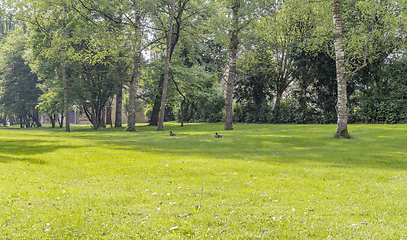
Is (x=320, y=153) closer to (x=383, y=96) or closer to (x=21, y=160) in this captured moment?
(x=21, y=160)

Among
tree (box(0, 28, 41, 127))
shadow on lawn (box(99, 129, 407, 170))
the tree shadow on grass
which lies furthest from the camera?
tree (box(0, 28, 41, 127))

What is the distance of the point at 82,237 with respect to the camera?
12.7ft

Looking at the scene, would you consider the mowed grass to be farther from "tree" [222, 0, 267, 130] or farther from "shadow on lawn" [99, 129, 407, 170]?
"tree" [222, 0, 267, 130]

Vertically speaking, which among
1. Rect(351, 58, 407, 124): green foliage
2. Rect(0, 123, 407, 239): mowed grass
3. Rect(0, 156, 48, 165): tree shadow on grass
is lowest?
Rect(0, 123, 407, 239): mowed grass

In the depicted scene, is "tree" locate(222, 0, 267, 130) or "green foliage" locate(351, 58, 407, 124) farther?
"green foliage" locate(351, 58, 407, 124)

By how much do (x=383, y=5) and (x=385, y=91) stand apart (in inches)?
268

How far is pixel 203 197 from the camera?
5.64m

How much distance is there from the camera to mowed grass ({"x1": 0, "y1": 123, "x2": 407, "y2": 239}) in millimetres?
4113

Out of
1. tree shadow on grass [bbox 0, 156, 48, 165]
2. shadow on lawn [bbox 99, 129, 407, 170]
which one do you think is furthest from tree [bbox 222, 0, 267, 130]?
tree shadow on grass [bbox 0, 156, 48, 165]

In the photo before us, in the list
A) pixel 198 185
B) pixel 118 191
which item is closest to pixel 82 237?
pixel 118 191

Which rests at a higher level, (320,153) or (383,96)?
(383,96)

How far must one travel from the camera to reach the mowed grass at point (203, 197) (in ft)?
13.5

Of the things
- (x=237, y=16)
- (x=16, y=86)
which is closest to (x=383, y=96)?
(x=237, y=16)

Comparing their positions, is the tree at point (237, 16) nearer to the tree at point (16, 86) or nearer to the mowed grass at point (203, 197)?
the mowed grass at point (203, 197)
